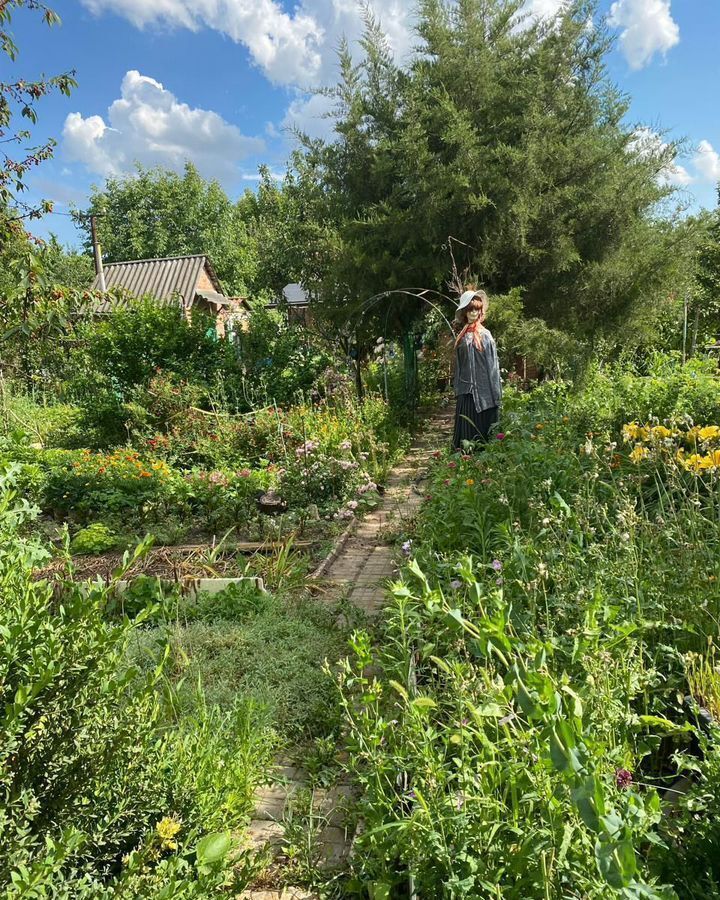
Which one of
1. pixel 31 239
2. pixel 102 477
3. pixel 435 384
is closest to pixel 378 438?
pixel 102 477

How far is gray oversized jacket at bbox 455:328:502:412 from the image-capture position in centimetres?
596

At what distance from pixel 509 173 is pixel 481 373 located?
174 inches

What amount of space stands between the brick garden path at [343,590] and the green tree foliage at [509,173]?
2.83 meters

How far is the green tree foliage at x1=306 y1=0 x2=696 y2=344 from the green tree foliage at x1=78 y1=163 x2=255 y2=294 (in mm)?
32437

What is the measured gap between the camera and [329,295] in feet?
33.6

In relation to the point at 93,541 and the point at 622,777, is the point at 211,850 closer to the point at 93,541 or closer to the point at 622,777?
the point at 622,777

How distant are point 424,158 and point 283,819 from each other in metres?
8.75

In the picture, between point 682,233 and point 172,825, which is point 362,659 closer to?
point 172,825

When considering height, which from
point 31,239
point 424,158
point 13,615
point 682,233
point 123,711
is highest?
point 424,158

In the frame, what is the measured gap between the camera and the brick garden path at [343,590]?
81.6 inches

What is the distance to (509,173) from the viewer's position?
28.9ft

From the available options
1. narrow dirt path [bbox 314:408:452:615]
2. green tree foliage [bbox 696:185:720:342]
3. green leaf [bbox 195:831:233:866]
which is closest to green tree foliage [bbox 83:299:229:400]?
narrow dirt path [bbox 314:408:452:615]

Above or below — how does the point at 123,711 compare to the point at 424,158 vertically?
below

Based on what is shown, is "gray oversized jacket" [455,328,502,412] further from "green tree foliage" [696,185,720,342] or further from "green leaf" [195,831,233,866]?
"green tree foliage" [696,185,720,342]
